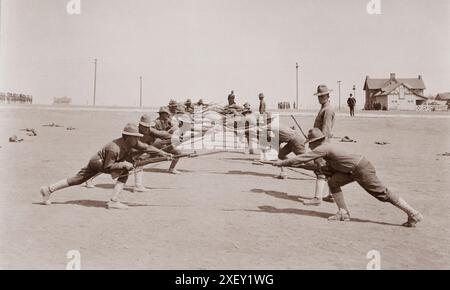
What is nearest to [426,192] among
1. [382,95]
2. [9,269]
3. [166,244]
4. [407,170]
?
[407,170]

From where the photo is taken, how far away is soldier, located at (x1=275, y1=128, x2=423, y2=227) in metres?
7.15

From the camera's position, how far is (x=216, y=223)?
7289mm

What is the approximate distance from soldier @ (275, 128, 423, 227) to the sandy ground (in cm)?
27

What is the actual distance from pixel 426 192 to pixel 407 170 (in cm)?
340

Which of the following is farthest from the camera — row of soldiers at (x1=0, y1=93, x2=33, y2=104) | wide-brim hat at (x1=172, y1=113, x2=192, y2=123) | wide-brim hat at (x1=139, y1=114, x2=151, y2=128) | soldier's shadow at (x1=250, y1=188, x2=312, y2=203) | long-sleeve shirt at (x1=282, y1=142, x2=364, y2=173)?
row of soldiers at (x1=0, y1=93, x2=33, y2=104)

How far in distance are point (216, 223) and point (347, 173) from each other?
89.2 inches

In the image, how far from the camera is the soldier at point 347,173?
715 centimetres

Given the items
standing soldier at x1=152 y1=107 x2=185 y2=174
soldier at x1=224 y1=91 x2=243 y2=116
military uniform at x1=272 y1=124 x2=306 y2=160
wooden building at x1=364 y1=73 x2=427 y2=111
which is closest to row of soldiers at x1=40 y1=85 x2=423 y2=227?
standing soldier at x1=152 y1=107 x2=185 y2=174

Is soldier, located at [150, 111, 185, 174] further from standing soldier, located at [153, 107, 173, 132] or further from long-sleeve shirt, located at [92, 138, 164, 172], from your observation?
long-sleeve shirt, located at [92, 138, 164, 172]

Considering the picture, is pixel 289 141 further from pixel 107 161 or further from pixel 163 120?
pixel 107 161

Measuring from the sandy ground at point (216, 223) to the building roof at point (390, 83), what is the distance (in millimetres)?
67893
